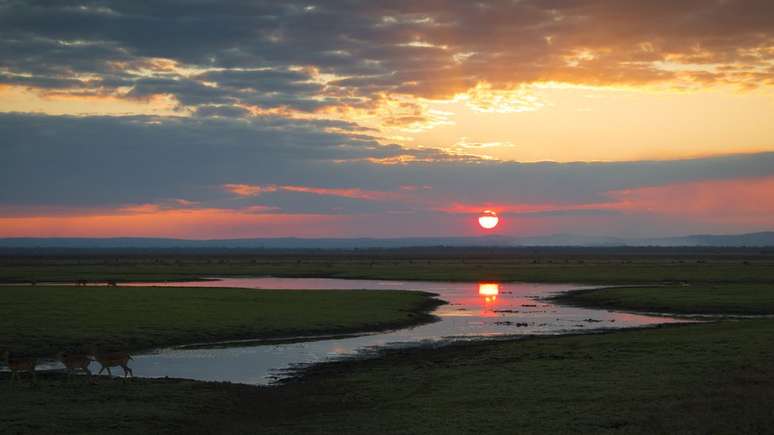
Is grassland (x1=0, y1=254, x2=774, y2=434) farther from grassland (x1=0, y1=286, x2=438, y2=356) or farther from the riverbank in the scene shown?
grassland (x1=0, y1=286, x2=438, y2=356)

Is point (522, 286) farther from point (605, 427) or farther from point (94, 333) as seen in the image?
point (605, 427)

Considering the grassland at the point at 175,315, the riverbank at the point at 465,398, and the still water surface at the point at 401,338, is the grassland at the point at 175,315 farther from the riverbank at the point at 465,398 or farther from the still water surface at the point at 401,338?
the riverbank at the point at 465,398

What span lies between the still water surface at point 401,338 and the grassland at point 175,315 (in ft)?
9.74

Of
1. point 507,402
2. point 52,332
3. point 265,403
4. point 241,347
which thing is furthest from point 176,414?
point 52,332

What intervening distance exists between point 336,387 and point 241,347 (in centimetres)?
1434

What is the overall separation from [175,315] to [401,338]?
52.9 feet

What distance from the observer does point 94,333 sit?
131 ft

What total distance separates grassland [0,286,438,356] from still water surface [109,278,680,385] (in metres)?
2.97

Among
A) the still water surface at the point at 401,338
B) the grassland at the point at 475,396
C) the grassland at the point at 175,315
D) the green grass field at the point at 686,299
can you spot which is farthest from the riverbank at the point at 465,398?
the green grass field at the point at 686,299

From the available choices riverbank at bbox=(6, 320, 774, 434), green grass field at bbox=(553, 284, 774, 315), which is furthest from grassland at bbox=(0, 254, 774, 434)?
green grass field at bbox=(553, 284, 774, 315)

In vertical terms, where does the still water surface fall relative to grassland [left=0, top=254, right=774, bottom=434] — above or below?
below

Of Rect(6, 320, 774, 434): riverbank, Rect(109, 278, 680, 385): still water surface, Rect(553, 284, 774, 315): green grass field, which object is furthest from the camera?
Rect(553, 284, 774, 315): green grass field

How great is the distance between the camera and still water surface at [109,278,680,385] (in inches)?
1267

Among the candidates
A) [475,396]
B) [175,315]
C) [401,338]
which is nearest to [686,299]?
[401,338]
